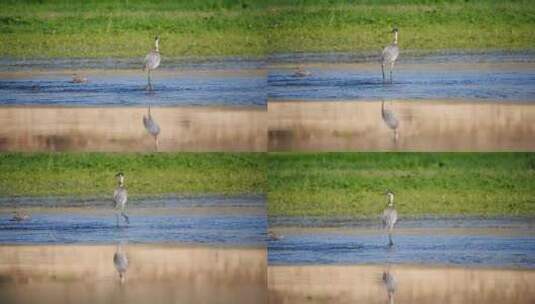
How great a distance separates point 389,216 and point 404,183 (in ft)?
0.48

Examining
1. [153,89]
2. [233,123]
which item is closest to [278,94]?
[233,123]

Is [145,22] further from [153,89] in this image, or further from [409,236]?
[409,236]

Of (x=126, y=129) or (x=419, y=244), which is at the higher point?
(x=126, y=129)

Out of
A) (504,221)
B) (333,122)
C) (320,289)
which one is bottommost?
(320,289)

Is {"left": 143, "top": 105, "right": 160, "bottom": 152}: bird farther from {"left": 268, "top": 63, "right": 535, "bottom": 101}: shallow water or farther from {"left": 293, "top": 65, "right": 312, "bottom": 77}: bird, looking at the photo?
{"left": 293, "top": 65, "right": 312, "bottom": 77}: bird

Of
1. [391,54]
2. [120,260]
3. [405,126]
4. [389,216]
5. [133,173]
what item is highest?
[391,54]

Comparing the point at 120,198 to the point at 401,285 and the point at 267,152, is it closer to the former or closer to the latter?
the point at 267,152

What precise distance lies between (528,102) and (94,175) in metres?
1.80

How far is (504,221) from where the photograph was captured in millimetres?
4105

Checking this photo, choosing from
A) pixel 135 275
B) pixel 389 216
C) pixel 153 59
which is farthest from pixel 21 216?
pixel 389 216

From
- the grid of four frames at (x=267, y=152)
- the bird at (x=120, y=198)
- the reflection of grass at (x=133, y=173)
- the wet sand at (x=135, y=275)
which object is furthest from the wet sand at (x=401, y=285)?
the bird at (x=120, y=198)

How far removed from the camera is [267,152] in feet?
13.8

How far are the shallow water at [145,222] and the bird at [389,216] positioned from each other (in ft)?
1.61

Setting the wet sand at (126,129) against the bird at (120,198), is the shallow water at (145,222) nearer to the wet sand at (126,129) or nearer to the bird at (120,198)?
the bird at (120,198)
